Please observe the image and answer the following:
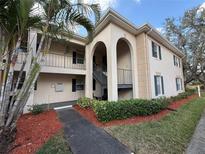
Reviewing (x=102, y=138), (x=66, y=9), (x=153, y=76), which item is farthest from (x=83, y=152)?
(x=153, y=76)

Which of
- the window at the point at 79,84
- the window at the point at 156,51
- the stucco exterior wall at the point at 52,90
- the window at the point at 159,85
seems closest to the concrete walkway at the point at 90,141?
the stucco exterior wall at the point at 52,90

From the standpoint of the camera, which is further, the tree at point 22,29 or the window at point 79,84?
the window at point 79,84

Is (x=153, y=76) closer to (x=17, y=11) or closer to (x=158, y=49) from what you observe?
(x=158, y=49)

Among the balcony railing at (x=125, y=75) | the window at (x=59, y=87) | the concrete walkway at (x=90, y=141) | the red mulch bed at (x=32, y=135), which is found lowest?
the concrete walkway at (x=90, y=141)

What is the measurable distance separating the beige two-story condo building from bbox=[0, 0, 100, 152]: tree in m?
2.87

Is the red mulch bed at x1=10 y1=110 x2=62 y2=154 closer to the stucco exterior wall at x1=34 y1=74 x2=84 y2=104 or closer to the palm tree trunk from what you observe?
the palm tree trunk

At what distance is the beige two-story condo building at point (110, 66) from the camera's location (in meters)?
9.13

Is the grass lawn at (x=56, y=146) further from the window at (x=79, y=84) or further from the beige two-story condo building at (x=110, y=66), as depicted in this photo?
the window at (x=79, y=84)

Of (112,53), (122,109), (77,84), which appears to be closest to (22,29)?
(112,53)

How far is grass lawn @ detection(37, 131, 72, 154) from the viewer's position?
4.09 meters

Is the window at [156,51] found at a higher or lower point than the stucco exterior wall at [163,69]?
higher

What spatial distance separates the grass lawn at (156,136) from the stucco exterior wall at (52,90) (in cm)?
743

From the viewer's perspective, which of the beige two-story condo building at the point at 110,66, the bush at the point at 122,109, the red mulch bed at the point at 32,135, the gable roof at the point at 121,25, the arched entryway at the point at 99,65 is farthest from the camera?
the arched entryway at the point at 99,65

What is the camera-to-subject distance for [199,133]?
577cm
